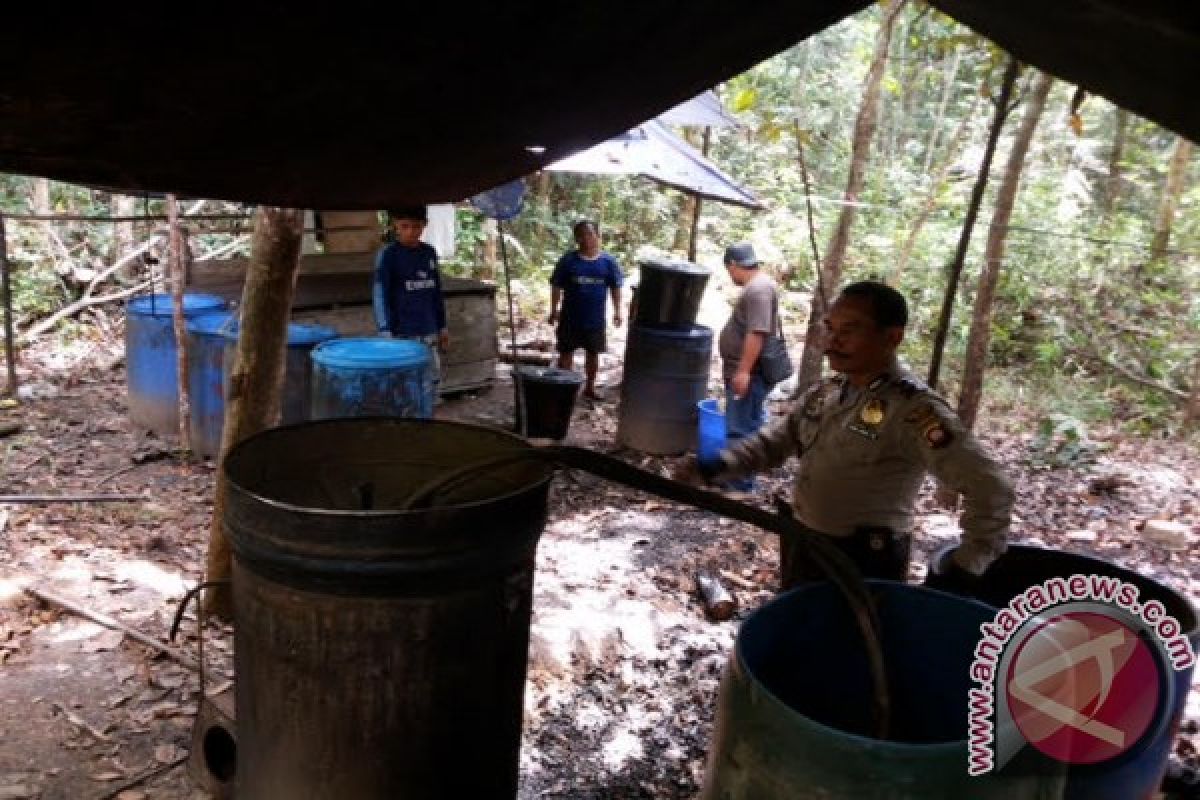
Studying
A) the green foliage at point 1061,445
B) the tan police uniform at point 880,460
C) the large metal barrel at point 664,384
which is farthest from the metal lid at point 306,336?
the green foliage at point 1061,445

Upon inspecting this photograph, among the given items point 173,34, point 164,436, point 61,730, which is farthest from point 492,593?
point 164,436

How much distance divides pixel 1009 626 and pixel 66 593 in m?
4.49

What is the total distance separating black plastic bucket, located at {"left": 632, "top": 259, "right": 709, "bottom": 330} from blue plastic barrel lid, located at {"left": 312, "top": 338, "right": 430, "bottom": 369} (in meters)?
2.49

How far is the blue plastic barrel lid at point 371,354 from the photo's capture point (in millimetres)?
5387

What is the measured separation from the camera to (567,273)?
28.8 ft

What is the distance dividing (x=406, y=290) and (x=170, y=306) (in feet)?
6.24

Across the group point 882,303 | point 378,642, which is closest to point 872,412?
point 882,303

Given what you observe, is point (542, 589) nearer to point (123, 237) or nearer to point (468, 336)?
point (468, 336)

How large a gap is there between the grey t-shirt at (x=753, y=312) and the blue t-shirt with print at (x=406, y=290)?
8.14ft

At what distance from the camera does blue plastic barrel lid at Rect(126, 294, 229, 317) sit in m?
6.71

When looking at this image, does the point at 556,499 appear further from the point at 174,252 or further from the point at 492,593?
the point at 492,593

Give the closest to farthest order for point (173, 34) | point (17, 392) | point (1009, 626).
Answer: point (173, 34), point (1009, 626), point (17, 392)

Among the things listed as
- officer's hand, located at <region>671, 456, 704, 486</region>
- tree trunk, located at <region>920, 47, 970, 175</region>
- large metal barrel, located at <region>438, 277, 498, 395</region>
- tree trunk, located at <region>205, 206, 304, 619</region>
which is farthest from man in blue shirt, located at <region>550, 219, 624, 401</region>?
tree trunk, located at <region>920, 47, 970, 175</region>

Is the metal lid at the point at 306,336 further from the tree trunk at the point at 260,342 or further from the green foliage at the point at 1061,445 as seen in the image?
the green foliage at the point at 1061,445
